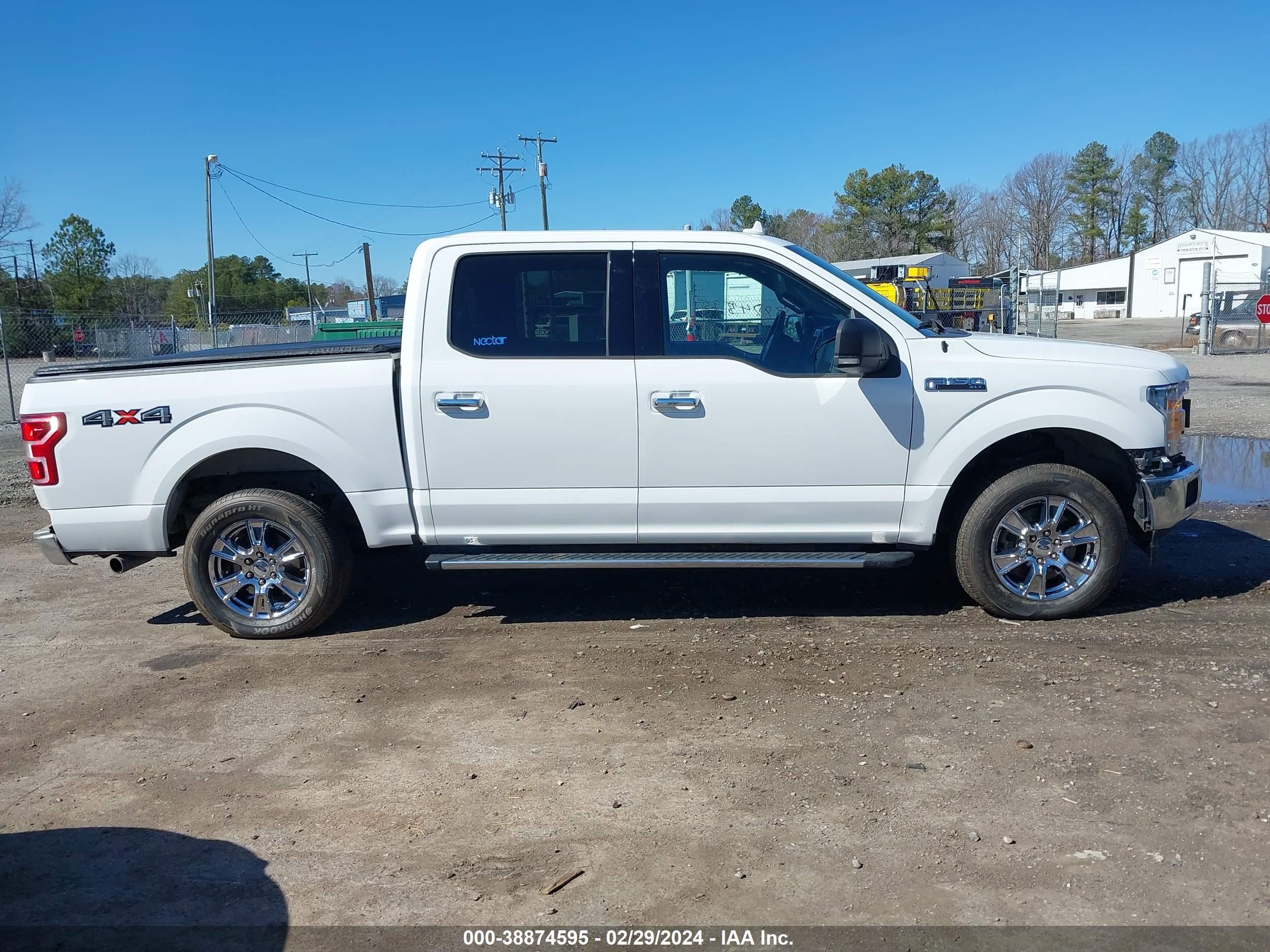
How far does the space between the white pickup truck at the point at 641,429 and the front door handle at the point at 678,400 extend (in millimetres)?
16

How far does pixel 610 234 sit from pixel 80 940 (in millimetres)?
3992

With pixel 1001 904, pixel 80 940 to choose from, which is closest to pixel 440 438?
pixel 80 940

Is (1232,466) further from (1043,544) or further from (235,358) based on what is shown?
(235,358)

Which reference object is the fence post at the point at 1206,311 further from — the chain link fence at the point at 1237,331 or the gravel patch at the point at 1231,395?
the gravel patch at the point at 1231,395

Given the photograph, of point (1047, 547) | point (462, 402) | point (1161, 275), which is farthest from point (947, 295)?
point (1161, 275)

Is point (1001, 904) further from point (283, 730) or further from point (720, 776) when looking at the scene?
point (283, 730)

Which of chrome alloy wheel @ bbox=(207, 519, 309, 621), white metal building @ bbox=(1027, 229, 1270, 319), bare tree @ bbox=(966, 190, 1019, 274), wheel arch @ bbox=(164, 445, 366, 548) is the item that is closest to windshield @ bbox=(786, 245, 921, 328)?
wheel arch @ bbox=(164, 445, 366, 548)

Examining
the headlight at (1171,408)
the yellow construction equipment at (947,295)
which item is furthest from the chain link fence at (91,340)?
the yellow construction equipment at (947,295)

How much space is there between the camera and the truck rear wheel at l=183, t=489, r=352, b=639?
18.0ft

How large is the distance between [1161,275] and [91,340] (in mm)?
63745

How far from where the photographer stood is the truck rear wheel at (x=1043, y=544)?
5301 mm

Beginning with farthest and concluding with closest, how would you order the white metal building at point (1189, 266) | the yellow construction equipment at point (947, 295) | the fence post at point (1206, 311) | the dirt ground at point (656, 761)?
1. the white metal building at point (1189, 266)
2. the yellow construction equipment at point (947, 295)
3. the fence post at point (1206, 311)
4. the dirt ground at point (656, 761)

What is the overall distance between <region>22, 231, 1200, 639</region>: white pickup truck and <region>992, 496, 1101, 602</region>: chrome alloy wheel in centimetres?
1

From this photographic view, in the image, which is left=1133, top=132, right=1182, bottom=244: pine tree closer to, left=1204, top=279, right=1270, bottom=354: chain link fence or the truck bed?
left=1204, top=279, right=1270, bottom=354: chain link fence
